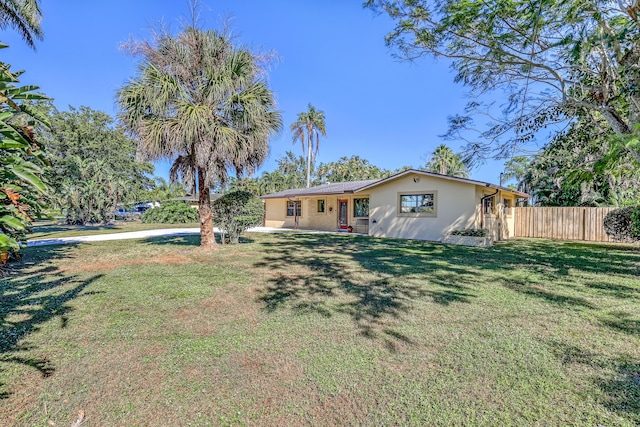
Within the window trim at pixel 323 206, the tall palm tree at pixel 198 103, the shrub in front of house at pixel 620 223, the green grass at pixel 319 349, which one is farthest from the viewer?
the window trim at pixel 323 206

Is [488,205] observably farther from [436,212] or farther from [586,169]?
[586,169]

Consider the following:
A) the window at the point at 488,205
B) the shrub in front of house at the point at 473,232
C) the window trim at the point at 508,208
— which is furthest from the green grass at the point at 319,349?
the window trim at the point at 508,208

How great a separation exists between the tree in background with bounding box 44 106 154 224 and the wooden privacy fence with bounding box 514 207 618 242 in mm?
21734

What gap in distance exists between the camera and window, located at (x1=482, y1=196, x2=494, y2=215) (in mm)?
14463

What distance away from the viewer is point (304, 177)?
4775 cm

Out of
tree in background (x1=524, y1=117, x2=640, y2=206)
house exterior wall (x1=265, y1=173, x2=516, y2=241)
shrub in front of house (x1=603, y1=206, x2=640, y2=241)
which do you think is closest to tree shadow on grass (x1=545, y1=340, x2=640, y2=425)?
tree in background (x1=524, y1=117, x2=640, y2=206)

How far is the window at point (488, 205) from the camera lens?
14.5 m

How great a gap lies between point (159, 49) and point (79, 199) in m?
17.9

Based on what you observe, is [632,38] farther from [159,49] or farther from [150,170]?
[150,170]

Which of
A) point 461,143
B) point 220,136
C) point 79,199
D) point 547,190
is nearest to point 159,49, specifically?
point 220,136

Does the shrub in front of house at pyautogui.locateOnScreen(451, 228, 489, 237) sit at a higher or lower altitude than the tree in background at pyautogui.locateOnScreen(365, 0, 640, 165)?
lower

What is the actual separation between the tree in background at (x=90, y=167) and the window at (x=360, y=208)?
12.8m

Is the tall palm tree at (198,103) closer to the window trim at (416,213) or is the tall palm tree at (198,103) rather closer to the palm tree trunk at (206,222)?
the palm tree trunk at (206,222)

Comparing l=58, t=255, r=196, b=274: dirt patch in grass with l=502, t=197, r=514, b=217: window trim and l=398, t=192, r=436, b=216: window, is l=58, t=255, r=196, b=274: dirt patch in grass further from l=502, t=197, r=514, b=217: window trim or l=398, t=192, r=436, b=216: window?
l=502, t=197, r=514, b=217: window trim
